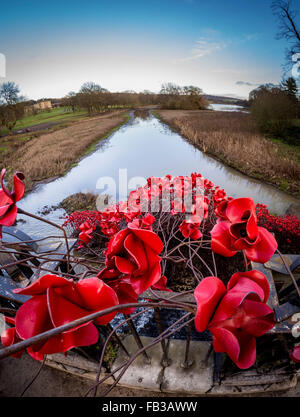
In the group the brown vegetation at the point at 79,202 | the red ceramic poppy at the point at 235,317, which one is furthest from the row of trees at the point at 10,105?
the red ceramic poppy at the point at 235,317

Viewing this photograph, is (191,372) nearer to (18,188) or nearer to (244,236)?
(244,236)

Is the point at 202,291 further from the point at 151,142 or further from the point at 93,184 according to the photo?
the point at 151,142

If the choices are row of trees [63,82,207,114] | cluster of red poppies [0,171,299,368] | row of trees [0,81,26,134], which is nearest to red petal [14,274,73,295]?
cluster of red poppies [0,171,299,368]

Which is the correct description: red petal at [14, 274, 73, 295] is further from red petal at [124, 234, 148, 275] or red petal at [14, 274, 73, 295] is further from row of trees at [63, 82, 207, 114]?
row of trees at [63, 82, 207, 114]

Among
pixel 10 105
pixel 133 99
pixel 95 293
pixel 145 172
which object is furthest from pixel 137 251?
pixel 133 99

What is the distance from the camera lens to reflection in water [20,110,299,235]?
460cm

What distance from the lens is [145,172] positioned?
22.3 ft

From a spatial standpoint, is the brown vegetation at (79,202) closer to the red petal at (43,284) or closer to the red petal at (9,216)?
the red petal at (9,216)

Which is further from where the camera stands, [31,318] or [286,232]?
[286,232]

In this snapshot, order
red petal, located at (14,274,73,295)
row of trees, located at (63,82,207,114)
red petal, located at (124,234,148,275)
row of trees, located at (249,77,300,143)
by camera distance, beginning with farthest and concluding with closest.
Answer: row of trees, located at (63,82,207,114), row of trees, located at (249,77,300,143), red petal, located at (124,234,148,275), red petal, located at (14,274,73,295)

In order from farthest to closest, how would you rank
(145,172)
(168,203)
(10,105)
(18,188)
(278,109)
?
(10,105)
(278,109)
(145,172)
(168,203)
(18,188)

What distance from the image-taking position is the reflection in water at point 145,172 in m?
4.60

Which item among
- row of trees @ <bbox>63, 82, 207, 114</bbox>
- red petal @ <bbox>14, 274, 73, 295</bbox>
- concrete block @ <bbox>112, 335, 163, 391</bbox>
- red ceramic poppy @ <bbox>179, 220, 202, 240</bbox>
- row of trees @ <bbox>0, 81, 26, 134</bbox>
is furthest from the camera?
row of trees @ <bbox>63, 82, 207, 114</bbox>

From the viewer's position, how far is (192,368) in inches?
48.4
